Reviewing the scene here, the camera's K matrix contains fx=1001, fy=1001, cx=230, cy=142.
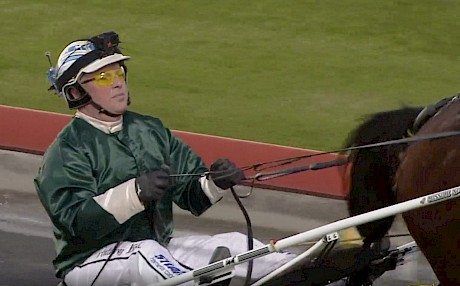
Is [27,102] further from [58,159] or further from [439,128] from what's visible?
[439,128]

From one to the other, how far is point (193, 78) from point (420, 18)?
8.08ft

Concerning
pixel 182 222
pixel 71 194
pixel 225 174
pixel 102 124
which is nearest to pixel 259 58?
pixel 182 222

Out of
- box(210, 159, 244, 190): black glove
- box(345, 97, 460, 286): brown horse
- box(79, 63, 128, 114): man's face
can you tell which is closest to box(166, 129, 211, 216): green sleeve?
box(210, 159, 244, 190): black glove

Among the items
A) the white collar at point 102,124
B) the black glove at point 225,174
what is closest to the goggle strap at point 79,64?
the white collar at point 102,124

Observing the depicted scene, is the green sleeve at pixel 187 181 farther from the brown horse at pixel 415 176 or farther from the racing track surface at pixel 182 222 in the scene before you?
the racing track surface at pixel 182 222

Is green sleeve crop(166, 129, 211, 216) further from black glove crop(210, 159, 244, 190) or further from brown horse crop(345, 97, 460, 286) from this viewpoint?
brown horse crop(345, 97, 460, 286)

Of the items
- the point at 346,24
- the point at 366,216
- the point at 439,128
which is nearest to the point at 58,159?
the point at 366,216

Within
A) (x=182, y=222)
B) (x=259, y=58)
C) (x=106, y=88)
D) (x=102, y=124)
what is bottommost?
(x=182, y=222)

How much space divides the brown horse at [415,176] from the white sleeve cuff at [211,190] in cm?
50

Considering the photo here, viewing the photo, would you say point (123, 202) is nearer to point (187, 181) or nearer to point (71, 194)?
point (71, 194)

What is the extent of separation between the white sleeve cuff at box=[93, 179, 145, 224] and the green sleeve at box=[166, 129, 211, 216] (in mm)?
359

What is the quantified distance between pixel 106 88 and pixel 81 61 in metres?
0.13

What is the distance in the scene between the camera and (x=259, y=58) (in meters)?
8.68

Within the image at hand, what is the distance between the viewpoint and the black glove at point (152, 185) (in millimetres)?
3303
